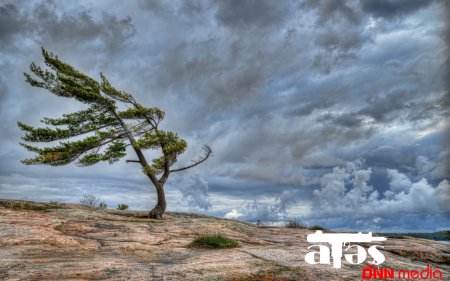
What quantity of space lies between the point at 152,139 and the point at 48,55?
976 centimetres

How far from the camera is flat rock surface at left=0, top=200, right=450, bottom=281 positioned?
8.09 meters

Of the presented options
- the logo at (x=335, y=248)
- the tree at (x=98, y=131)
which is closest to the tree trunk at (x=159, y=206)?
the tree at (x=98, y=131)

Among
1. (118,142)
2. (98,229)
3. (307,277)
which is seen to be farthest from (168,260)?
(118,142)

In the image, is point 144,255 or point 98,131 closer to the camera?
point 144,255

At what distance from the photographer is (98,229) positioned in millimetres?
16016

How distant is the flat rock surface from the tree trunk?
625cm

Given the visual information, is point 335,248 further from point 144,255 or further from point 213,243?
point 144,255

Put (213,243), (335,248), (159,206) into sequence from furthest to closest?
(159,206), (213,243), (335,248)

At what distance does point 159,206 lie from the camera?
82.3 feet

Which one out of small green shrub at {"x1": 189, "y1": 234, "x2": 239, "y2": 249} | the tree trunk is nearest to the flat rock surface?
small green shrub at {"x1": 189, "y1": 234, "x2": 239, "y2": 249}

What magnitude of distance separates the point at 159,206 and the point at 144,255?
14024 mm

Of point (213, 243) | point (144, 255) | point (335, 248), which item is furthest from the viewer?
point (213, 243)

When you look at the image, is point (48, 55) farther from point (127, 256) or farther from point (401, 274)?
point (401, 274)

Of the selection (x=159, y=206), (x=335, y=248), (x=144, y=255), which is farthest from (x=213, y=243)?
(x=159, y=206)
